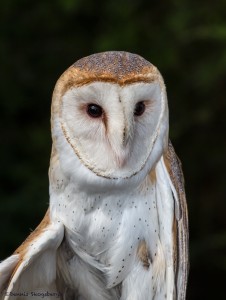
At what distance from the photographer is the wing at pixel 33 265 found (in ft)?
10.1

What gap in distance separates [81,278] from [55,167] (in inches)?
17.0

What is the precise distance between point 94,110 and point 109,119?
0.06 m

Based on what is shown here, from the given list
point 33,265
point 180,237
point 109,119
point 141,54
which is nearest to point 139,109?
point 109,119

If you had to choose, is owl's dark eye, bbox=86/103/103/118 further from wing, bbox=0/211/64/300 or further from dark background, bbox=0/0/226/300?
dark background, bbox=0/0/226/300

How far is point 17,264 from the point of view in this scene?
3.09 meters

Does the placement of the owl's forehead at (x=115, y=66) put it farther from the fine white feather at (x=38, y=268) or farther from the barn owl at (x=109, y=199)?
the fine white feather at (x=38, y=268)

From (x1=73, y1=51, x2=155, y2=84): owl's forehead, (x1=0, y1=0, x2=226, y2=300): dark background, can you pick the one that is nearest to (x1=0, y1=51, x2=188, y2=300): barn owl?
(x1=73, y1=51, x2=155, y2=84): owl's forehead

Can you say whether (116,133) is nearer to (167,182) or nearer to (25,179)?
(167,182)

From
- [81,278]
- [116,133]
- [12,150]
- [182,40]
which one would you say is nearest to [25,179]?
[12,150]

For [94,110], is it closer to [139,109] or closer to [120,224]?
[139,109]

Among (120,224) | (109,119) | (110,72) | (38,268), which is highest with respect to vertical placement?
(110,72)

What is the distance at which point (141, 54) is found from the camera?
540 cm

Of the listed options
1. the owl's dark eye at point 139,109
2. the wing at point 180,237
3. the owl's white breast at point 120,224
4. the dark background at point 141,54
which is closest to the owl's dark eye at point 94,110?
the owl's dark eye at point 139,109

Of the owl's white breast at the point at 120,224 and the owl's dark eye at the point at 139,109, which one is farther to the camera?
the owl's white breast at the point at 120,224
